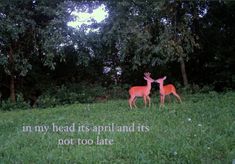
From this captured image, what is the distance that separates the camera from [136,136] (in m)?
7.11

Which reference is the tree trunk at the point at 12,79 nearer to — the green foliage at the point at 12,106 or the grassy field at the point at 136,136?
the green foliage at the point at 12,106

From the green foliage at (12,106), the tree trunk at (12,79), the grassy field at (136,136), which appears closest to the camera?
the grassy field at (136,136)

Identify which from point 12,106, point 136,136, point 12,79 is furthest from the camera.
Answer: point 12,79

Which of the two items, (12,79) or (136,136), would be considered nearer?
(136,136)

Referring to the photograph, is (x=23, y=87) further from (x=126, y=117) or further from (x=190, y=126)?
(x=190, y=126)

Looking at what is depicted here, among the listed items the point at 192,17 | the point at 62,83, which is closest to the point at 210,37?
the point at 192,17

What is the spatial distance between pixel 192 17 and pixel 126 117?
6.48 m

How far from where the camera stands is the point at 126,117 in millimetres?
8508

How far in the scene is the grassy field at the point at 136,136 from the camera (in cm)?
604

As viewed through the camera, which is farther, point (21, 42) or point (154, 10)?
point (21, 42)

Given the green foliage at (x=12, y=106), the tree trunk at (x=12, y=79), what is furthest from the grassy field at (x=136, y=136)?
the tree trunk at (x=12, y=79)

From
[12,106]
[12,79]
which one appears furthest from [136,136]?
[12,79]

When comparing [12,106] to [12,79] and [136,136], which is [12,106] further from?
[136,136]

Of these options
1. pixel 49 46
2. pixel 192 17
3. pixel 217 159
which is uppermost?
pixel 192 17
